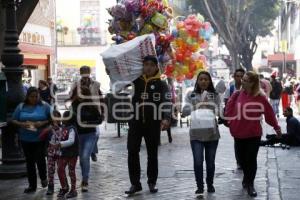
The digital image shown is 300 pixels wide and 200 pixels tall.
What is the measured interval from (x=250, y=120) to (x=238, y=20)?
32104 mm

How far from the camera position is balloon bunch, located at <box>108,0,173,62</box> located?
512 inches

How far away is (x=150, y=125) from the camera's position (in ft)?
26.3

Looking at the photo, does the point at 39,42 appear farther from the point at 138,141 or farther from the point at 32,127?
the point at 138,141

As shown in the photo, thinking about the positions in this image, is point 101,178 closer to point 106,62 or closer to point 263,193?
point 106,62

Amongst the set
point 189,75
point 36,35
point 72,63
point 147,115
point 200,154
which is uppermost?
point 72,63

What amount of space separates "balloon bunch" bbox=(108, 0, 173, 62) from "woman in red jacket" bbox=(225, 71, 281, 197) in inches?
211

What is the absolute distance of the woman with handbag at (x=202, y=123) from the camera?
7.79m

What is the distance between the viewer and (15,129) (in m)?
9.61

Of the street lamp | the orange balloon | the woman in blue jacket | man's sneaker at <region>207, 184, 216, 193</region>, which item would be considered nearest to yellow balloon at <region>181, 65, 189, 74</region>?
the orange balloon

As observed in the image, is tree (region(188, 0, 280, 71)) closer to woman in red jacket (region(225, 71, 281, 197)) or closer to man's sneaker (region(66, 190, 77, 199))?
woman in red jacket (region(225, 71, 281, 197))

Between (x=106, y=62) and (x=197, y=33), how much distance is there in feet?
22.2

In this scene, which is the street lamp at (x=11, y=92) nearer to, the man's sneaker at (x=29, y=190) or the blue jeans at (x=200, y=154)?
the man's sneaker at (x=29, y=190)

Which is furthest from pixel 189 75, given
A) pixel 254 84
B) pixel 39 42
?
pixel 39 42

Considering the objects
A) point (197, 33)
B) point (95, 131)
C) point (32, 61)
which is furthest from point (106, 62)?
point (32, 61)
